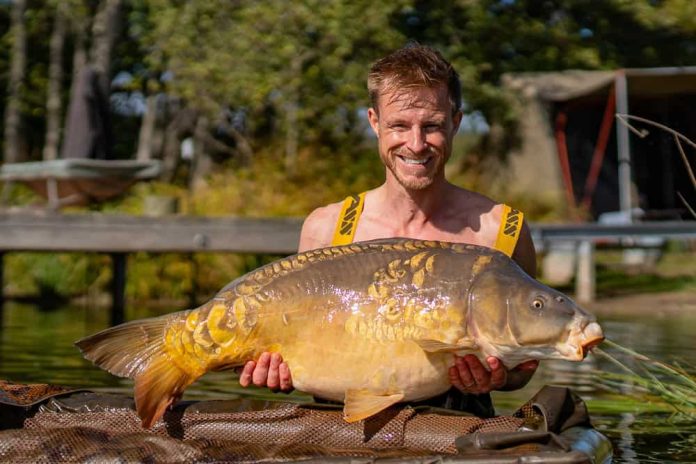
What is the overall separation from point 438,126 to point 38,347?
644 centimetres

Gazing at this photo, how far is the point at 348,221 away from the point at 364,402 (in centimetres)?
115

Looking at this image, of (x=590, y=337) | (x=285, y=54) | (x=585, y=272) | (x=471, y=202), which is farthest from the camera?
(x=285, y=54)

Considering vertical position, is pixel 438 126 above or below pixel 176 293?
above

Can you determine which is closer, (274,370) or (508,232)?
(274,370)

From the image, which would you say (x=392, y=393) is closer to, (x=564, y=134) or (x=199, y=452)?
(x=199, y=452)

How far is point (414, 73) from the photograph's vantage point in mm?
4473

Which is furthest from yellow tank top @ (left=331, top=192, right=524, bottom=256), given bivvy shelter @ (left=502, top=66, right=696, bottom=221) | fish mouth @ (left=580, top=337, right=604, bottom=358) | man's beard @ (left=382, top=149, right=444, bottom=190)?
bivvy shelter @ (left=502, top=66, right=696, bottom=221)

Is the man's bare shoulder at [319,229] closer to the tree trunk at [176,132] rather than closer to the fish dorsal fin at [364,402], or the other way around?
the fish dorsal fin at [364,402]

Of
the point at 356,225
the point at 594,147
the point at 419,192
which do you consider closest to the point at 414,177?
the point at 419,192

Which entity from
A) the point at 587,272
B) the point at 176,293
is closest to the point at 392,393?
the point at 176,293

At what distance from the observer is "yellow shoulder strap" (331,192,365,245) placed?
4.80m

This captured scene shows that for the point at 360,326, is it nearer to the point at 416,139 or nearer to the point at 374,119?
the point at 416,139

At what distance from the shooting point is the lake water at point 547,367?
6012 millimetres

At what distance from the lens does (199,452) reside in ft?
13.0
